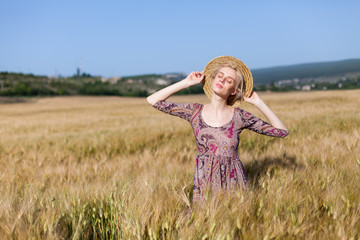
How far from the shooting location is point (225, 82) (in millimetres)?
2207

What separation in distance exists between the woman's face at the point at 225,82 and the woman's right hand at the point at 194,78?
136mm

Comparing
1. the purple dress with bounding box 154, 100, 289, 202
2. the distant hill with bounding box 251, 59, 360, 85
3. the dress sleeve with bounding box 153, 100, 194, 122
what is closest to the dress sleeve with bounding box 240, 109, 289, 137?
the purple dress with bounding box 154, 100, 289, 202

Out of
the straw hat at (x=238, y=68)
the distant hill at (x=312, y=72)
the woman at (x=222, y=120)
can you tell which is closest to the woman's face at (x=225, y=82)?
the woman at (x=222, y=120)

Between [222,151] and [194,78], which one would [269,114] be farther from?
[194,78]

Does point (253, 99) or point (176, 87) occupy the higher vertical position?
point (176, 87)

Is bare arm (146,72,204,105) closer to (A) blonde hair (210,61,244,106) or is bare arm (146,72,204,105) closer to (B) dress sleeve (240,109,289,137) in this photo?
(A) blonde hair (210,61,244,106)

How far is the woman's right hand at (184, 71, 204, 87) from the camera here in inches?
90.1

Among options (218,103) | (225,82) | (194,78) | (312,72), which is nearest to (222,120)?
(218,103)

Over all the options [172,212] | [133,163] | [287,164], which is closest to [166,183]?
[172,212]

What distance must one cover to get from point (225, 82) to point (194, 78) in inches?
10.5

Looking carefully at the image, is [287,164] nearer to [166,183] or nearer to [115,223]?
[166,183]

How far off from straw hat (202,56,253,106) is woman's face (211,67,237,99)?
0.34 feet

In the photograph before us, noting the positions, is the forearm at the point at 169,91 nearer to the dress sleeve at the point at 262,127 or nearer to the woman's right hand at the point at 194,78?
the woman's right hand at the point at 194,78

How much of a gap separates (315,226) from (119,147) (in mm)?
3820
